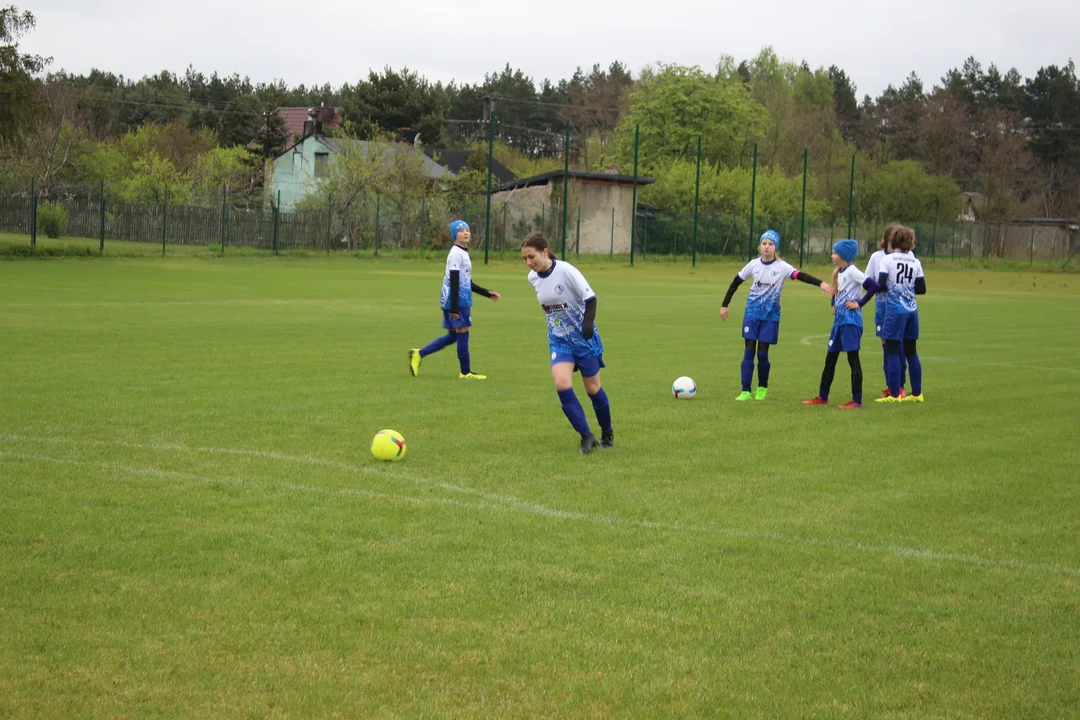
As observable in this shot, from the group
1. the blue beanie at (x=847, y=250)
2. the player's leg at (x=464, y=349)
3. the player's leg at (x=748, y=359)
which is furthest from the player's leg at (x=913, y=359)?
the player's leg at (x=464, y=349)

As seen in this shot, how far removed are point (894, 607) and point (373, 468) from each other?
13.6ft

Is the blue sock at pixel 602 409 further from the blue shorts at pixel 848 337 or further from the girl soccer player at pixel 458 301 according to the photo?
the girl soccer player at pixel 458 301

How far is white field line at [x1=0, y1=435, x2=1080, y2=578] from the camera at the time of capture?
6.55 meters

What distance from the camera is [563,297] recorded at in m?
9.52

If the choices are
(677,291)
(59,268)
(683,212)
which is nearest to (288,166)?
(683,212)

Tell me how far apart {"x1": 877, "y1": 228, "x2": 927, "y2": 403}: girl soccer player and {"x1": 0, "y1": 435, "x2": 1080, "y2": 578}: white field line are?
6.49 metres

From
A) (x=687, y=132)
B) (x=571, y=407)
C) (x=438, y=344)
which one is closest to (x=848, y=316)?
(x=571, y=407)

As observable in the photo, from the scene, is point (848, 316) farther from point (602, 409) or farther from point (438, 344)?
point (438, 344)

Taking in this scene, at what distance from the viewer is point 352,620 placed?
5.27 m

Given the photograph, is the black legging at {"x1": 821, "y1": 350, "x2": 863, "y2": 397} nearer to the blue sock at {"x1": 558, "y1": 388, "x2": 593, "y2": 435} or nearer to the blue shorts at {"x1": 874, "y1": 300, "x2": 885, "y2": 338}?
the blue shorts at {"x1": 874, "y1": 300, "x2": 885, "y2": 338}

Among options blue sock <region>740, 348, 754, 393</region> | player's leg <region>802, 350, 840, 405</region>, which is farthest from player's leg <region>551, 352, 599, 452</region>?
player's leg <region>802, 350, 840, 405</region>

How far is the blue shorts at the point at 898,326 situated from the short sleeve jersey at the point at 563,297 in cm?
484

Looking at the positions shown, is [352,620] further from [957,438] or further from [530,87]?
[530,87]

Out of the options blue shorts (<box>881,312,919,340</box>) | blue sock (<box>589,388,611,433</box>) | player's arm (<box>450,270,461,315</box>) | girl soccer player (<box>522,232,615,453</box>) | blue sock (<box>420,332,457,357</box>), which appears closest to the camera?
girl soccer player (<box>522,232,615,453</box>)
